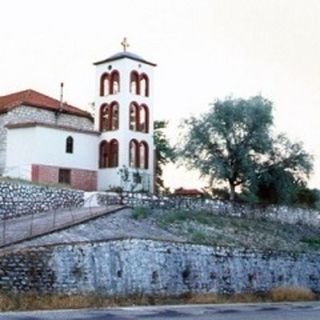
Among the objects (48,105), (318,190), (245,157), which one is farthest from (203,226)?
(318,190)

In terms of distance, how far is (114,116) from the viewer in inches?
1998

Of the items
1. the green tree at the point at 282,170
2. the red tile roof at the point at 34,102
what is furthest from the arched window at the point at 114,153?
the green tree at the point at 282,170

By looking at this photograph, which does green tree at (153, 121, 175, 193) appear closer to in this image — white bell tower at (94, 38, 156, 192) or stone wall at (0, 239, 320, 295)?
white bell tower at (94, 38, 156, 192)

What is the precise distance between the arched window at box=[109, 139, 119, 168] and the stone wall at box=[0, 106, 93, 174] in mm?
5007

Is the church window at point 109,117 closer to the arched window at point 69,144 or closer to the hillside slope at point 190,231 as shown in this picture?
the arched window at point 69,144

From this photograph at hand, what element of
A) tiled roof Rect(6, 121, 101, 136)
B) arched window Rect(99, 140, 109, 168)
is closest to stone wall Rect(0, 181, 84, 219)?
tiled roof Rect(6, 121, 101, 136)

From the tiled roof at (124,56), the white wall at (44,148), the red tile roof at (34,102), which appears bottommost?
the white wall at (44,148)

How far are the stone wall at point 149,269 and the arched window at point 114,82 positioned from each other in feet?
65.6

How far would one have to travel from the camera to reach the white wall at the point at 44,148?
45281 mm

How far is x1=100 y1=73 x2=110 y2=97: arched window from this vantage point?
2025 inches

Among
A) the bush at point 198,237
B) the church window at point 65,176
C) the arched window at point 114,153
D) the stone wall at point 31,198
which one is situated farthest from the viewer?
the arched window at point 114,153

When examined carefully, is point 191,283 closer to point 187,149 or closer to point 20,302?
point 20,302

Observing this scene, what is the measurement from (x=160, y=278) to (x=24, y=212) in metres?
10.5

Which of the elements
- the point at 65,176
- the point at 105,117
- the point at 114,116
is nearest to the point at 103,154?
the point at 114,116
